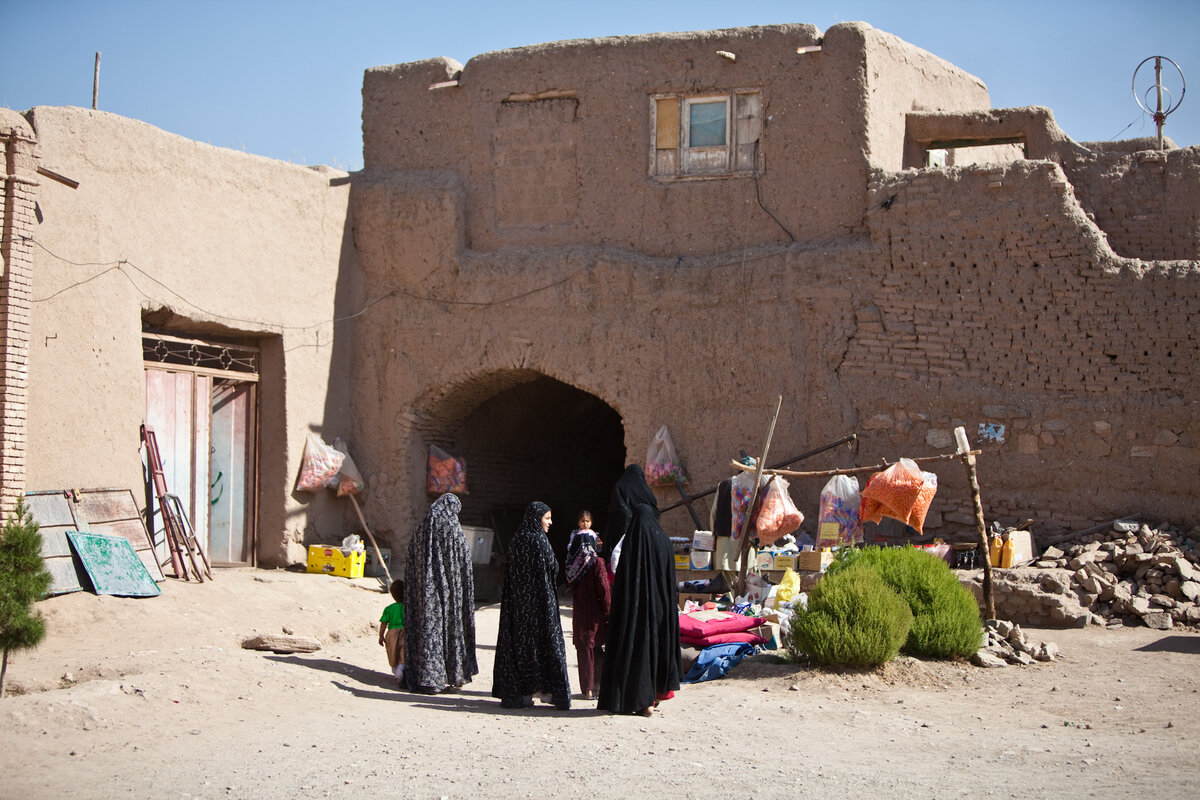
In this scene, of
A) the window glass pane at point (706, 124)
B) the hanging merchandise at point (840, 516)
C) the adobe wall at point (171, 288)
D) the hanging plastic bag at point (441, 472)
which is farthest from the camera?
the hanging plastic bag at point (441, 472)

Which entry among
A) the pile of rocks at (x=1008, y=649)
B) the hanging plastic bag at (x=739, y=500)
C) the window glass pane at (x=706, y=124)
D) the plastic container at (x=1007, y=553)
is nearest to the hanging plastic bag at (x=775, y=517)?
the hanging plastic bag at (x=739, y=500)

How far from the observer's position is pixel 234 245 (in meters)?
12.0

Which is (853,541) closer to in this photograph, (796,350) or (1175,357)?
(796,350)

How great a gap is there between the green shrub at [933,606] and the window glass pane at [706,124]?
18.1ft

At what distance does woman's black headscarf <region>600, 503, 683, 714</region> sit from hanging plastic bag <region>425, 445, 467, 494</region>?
6231 mm

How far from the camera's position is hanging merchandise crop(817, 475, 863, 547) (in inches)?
438

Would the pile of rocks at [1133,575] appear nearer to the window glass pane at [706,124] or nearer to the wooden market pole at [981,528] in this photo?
the wooden market pole at [981,528]

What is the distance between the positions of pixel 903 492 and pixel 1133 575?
2.09 m

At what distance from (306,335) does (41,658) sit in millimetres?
5459

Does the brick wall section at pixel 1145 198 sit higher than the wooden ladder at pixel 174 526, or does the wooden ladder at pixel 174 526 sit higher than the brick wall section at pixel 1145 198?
the brick wall section at pixel 1145 198

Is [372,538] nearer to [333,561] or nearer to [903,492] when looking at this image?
[333,561]

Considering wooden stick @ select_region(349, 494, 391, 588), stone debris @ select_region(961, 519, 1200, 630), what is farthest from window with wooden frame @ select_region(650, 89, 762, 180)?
stone debris @ select_region(961, 519, 1200, 630)

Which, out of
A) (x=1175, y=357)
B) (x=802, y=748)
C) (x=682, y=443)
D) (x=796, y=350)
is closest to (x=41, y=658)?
(x=802, y=748)

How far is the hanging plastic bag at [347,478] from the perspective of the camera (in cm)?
1294
